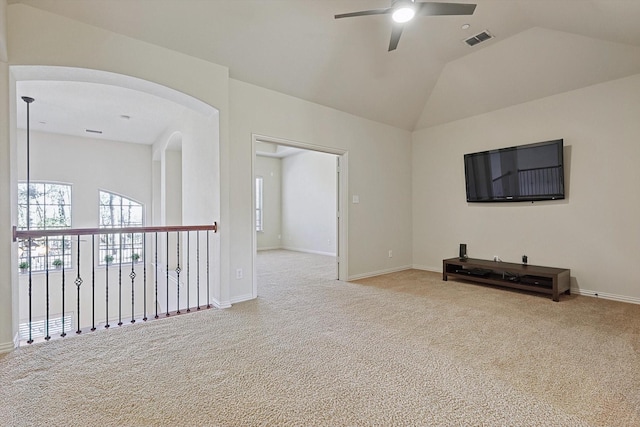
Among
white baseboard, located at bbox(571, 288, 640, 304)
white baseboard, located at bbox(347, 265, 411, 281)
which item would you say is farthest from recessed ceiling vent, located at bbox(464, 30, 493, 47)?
white baseboard, located at bbox(347, 265, 411, 281)

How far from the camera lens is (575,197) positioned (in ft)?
13.0

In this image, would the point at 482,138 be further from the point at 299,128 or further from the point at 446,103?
the point at 299,128

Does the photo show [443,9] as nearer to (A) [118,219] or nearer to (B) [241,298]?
(B) [241,298]

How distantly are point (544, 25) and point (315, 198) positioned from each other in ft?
19.6

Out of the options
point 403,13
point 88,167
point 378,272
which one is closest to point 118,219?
point 88,167

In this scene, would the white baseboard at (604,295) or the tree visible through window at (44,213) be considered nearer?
the white baseboard at (604,295)

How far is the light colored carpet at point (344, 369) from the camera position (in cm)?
165

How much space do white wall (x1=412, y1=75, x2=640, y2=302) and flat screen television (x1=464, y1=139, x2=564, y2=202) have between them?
0.53 feet

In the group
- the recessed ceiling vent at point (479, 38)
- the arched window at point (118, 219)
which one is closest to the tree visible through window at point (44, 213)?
the arched window at point (118, 219)

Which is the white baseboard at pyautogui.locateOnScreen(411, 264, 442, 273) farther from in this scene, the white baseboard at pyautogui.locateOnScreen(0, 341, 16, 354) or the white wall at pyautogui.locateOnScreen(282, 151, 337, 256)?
the white baseboard at pyautogui.locateOnScreen(0, 341, 16, 354)

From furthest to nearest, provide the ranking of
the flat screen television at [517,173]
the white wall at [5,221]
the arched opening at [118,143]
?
the flat screen television at [517,173], the arched opening at [118,143], the white wall at [5,221]

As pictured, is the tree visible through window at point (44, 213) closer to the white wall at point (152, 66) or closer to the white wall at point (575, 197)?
the white wall at point (152, 66)

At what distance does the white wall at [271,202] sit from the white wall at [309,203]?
0.54ft

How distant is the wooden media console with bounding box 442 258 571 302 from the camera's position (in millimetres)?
3699
